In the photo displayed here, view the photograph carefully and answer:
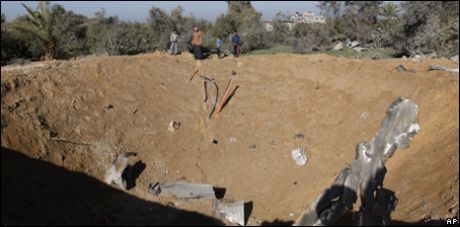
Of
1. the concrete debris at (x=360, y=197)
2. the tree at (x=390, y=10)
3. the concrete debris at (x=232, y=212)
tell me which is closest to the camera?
the concrete debris at (x=360, y=197)

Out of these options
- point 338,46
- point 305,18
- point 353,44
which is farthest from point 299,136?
point 305,18

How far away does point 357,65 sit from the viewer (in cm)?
1184

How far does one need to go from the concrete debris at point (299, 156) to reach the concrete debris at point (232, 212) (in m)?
1.89

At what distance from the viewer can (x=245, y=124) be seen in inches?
419

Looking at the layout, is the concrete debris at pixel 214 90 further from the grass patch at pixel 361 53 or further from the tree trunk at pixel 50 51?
the grass patch at pixel 361 53

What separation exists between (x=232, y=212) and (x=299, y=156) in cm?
223

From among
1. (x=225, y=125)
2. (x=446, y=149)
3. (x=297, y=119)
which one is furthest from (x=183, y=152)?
(x=446, y=149)

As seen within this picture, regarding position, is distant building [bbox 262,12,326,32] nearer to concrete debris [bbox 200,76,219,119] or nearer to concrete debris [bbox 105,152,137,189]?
concrete debris [bbox 200,76,219,119]

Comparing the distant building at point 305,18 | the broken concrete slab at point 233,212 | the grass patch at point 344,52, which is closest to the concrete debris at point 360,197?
the broken concrete slab at point 233,212

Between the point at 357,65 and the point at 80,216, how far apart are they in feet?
24.1

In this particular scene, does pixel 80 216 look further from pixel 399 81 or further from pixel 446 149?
pixel 399 81

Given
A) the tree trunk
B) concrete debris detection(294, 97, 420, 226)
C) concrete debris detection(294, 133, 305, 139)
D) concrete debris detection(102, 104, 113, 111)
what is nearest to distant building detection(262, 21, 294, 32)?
the tree trunk

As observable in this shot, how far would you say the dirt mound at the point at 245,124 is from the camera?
841 centimetres

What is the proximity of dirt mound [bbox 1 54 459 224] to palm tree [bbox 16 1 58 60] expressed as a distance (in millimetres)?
2155
